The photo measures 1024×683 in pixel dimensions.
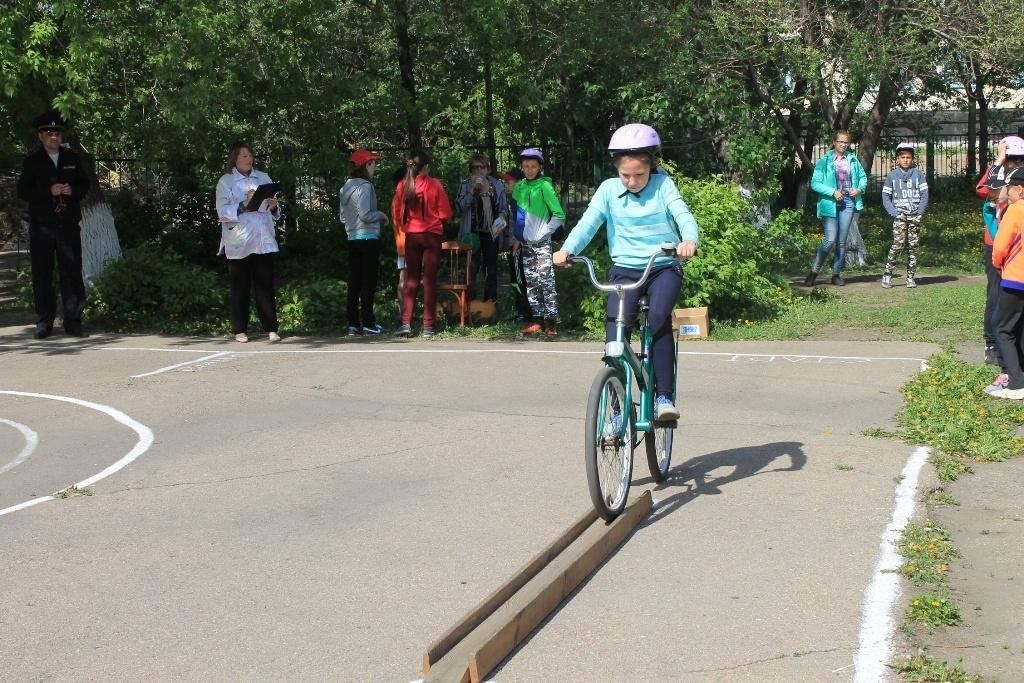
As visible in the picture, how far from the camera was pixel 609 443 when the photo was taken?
6.48m

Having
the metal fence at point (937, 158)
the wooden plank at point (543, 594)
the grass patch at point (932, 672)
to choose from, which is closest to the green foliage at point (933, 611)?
the grass patch at point (932, 672)

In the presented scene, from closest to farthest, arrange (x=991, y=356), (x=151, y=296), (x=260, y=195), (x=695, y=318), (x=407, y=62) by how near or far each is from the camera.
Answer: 1. (x=991, y=356)
2. (x=695, y=318)
3. (x=260, y=195)
4. (x=151, y=296)
5. (x=407, y=62)

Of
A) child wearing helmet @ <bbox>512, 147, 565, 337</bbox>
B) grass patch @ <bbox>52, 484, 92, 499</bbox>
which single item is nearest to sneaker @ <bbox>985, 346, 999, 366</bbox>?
child wearing helmet @ <bbox>512, 147, 565, 337</bbox>

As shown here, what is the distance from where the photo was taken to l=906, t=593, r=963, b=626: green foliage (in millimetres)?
5125

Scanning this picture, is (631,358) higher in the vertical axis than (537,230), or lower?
lower

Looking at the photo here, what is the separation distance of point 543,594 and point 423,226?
8292mm

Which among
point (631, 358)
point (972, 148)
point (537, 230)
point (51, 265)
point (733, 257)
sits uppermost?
point (972, 148)

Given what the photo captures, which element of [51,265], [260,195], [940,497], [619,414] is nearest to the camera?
[619,414]

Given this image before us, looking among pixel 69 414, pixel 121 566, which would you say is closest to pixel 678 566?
pixel 121 566

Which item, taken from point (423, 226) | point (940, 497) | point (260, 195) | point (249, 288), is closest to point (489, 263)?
point (423, 226)

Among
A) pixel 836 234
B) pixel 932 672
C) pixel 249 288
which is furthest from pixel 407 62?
pixel 932 672

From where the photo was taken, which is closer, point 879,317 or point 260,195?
point 260,195

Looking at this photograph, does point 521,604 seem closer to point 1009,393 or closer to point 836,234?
point 1009,393

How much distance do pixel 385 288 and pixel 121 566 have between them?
34.4ft
